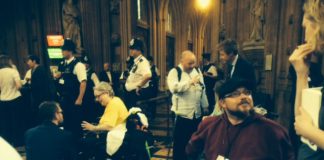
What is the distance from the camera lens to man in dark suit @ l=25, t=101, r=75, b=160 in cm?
254

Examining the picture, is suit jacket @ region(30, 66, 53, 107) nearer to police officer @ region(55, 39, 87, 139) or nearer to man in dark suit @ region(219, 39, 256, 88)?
police officer @ region(55, 39, 87, 139)

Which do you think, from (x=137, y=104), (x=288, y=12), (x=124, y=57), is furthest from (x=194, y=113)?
(x=124, y=57)

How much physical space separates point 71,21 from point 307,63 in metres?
8.15

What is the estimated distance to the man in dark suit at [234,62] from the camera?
9.21 feet

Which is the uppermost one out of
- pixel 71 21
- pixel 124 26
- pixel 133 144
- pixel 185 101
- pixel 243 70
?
pixel 71 21

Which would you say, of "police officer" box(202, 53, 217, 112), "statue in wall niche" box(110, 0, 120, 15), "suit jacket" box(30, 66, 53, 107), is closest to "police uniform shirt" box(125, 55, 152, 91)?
"suit jacket" box(30, 66, 53, 107)

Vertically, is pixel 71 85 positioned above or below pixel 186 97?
above

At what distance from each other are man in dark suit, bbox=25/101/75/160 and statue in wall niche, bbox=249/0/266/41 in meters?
5.46

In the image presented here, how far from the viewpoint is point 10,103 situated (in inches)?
197

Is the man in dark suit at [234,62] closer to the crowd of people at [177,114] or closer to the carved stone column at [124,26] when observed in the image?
the crowd of people at [177,114]

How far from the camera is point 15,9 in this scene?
9031 mm

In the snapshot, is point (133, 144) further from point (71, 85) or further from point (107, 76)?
point (107, 76)

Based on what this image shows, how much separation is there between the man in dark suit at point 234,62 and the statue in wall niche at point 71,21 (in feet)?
21.0

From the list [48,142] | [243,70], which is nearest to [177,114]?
[243,70]
